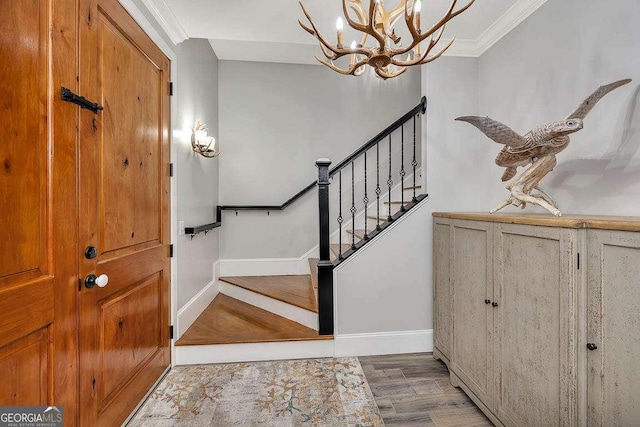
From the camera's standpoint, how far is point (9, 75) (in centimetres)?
101

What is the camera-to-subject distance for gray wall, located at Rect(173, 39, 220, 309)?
2432mm

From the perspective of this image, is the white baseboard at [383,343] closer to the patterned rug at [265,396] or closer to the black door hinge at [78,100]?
the patterned rug at [265,396]

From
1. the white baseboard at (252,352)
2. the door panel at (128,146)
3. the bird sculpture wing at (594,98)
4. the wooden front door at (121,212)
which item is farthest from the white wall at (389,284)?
the door panel at (128,146)

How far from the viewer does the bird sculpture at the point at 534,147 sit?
141 cm

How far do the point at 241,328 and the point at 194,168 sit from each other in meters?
1.53

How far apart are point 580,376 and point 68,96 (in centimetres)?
242

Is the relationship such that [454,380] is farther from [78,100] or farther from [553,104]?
Result: [78,100]

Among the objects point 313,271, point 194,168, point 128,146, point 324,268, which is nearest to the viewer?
point 128,146

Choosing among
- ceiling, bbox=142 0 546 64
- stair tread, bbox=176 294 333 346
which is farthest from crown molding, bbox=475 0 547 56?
stair tread, bbox=176 294 333 346

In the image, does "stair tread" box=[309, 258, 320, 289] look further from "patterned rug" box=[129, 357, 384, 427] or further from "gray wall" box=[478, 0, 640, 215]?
"gray wall" box=[478, 0, 640, 215]

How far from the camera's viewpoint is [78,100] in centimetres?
130

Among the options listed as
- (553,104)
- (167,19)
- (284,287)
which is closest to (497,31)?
(553,104)

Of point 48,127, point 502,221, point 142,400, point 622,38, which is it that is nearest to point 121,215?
point 48,127

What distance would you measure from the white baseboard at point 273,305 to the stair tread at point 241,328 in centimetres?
4
